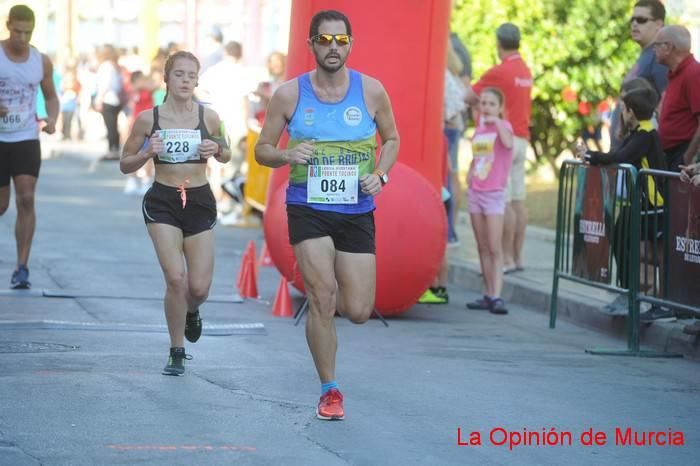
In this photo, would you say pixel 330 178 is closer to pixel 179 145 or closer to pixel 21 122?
pixel 179 145

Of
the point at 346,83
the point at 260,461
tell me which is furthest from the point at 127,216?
the point at 260,461

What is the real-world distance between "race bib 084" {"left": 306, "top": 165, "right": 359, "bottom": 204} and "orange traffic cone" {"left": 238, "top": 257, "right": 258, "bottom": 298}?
4866 mm

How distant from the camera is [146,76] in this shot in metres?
24.1

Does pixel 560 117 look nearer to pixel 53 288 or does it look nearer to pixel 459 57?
pixel 459 57

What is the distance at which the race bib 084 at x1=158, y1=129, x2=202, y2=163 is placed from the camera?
28.7 feet

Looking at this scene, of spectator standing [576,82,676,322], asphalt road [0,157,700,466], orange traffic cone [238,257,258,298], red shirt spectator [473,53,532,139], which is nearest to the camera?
asphalt road [0,157,700,466]

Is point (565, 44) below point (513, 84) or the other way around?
the other way around

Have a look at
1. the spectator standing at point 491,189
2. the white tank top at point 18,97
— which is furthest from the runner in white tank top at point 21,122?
the spectator standing at point 491,189

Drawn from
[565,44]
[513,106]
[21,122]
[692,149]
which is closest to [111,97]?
[565,44]

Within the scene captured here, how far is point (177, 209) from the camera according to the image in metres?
8.66

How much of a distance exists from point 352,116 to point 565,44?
15020 mm

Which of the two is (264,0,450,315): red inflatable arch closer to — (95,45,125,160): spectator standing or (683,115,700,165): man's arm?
(683,115,700,165): man's arm

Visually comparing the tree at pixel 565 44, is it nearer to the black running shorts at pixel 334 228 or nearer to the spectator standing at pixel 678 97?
the spectator standing at pixel 678 97

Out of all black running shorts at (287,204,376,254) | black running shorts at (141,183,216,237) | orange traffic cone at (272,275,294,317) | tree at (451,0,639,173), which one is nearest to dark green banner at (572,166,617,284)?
orange traffic cone at (272,275,294,317)
